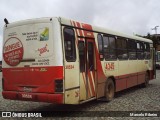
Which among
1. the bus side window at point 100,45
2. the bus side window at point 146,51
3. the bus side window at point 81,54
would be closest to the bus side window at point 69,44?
the bus side window at point 81,54

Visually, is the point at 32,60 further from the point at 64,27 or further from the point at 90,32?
the point at 90,32

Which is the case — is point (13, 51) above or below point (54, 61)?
above

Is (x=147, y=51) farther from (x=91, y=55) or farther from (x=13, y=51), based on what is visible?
(x=13, y=51)

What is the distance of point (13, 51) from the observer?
1044cm

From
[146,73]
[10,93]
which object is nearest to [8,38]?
[10,93]

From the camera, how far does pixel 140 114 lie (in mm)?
10156

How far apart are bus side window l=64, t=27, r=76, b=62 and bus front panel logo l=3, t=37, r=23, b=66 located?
1.57m

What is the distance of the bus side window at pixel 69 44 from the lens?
32.0 ft

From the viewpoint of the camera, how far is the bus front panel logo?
33.7 feet

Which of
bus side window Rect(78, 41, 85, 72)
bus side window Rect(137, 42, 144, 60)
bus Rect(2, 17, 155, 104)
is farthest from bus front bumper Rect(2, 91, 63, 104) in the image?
bus side window Rect(137, 42, 144, 60)

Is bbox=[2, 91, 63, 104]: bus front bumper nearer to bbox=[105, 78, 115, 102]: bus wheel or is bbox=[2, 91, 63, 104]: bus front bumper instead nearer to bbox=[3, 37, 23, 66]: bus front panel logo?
bbox=[3, 37, 23, 66]: bus front panel logo

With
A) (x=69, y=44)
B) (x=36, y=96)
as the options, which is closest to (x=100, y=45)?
(x=69, y=44)

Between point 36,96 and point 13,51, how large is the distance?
184 cm

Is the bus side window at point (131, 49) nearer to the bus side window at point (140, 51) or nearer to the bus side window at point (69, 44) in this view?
the bus side window at point (140, 51)
